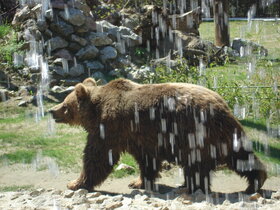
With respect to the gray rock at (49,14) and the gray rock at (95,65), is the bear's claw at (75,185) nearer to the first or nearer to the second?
the gray rock at (95,65)

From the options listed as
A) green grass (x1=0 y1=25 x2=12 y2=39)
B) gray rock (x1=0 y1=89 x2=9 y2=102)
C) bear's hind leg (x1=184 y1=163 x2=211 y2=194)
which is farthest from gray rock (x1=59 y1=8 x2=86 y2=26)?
bear's hind leg (x1=184 y1=163 x2=211 y2=194)

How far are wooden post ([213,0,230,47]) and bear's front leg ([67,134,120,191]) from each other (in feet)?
43.4

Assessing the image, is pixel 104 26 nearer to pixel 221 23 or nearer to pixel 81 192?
pixel 221 23

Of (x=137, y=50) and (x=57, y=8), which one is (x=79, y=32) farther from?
(x=137, y=50)

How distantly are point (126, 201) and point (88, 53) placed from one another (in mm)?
9079

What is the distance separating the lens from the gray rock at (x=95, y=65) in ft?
44.7

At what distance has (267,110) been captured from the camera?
32.9 feet

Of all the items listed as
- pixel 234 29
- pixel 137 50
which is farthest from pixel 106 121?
pixel 234 29

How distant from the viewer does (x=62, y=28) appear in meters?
14.0

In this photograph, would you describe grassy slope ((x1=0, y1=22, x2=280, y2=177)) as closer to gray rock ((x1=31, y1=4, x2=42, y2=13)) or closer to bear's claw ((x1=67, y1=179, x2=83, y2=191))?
bear's claw ((x1=67, y1=179, x2=83, y2=191))

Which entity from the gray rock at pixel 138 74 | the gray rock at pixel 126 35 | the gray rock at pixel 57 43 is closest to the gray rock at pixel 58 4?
the gray rock at pixel 57 43

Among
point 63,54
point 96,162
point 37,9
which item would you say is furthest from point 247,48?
point 96,162

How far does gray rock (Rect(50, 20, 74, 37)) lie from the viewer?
1402 cm

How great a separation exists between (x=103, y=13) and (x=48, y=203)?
12216 millimetres
